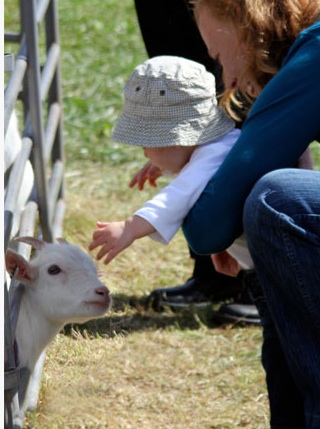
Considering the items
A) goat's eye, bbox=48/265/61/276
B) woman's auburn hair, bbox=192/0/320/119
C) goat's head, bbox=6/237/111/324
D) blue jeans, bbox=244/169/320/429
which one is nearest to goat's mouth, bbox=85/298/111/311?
goat's head, bbox=6/237/111/324

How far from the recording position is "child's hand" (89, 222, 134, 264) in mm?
2102

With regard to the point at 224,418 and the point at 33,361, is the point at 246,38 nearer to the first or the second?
the point at 33,361

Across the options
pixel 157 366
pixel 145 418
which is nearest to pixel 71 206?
pixel 157 366

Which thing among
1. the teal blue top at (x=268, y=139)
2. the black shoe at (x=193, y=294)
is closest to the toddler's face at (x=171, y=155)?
the teal blue top at (x=268, y=139)

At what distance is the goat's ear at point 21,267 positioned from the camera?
224cm

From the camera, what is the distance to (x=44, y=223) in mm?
3162

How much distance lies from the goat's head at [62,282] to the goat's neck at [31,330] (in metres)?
0.02

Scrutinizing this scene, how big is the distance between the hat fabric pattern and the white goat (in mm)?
271

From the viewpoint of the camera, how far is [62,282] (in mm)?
2234

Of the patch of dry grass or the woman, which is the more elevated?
the woman

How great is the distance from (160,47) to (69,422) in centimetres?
150

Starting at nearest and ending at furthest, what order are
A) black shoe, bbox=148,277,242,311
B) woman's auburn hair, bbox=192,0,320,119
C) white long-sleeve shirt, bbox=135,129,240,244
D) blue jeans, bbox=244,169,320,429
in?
blue jeans, bbox=244,169,320,429 → white long-sleeve shirt, bbox=135,129,240,244 → woman's auburn hair, bbox=192,0,320,119 → black shoe, bbox=148,277,242,311

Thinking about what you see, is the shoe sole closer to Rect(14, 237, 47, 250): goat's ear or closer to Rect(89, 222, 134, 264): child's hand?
Rect(14, 237, 47, 250): goat's ear

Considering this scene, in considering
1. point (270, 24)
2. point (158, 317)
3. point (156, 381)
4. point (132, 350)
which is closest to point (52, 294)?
point (270, 24)
